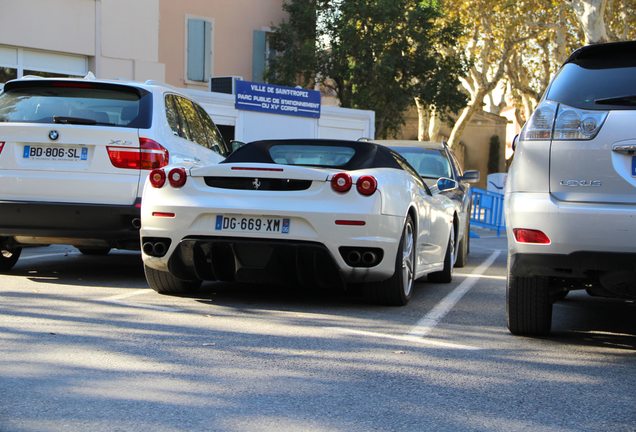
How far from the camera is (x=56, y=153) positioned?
8609mm

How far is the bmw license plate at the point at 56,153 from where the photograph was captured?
8609 mm

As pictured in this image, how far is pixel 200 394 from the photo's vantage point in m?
4.72

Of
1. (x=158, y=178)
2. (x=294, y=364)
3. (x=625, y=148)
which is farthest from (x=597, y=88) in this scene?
(x=158, y=178)

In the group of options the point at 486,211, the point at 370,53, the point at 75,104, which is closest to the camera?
the point at 75,104

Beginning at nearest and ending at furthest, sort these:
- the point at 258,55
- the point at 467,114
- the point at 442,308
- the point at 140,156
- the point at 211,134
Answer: the point at 442,308, the point at 140,156, the point at 211,134, the point at 258,55, the point at 467,114

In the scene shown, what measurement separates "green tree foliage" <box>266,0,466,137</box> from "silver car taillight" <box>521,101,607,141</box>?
25236mm

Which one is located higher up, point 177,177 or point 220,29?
point 220,29

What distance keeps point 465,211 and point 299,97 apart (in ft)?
38.1

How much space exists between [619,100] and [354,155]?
2631 millimetres

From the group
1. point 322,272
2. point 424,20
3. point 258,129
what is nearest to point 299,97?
point 258,129

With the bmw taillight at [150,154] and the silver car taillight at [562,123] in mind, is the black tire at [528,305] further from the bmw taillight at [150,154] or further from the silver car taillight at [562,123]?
the bmw taillight at [150,154]

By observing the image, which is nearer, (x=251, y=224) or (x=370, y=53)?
(x=251, y=224)

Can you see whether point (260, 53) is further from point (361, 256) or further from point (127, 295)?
point (361, 256)

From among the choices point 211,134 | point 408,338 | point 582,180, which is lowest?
point 408,338
